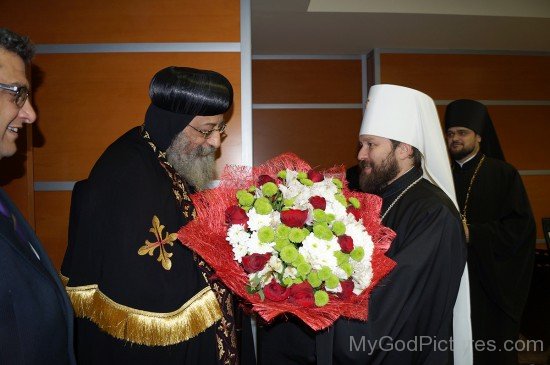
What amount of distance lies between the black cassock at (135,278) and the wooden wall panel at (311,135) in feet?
14.8

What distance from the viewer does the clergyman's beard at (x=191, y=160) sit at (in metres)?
2.03

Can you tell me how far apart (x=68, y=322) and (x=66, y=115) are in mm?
1740

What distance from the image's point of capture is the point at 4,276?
3.32 ft

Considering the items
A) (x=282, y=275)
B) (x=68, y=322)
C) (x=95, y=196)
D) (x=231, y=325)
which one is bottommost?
(x=231, y=325)

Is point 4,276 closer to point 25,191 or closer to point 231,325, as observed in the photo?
point 231,325

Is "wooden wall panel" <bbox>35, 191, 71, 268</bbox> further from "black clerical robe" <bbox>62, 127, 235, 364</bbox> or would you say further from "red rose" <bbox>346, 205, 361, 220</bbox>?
"red rose" <bbox>346, 205, 361, 220</bbox>

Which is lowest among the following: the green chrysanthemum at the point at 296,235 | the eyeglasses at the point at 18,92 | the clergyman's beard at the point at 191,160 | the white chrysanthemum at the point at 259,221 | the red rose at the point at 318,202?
the green chrysanthemum at the point at 296,235

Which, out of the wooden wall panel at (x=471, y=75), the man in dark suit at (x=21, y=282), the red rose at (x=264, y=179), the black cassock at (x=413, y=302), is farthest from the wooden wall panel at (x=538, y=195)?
the man in dark suit at (x=21, y=282)

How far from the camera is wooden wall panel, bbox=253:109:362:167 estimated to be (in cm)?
626

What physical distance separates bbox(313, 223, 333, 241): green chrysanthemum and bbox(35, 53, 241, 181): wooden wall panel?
143cm

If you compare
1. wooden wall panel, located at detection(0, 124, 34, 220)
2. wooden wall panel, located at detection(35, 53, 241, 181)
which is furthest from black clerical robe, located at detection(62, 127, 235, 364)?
wooden wall panel, located at detection(0, 124, 34, 220)

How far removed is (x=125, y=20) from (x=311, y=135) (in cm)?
394

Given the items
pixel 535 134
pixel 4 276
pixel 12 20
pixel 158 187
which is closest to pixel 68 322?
pixel 4 276

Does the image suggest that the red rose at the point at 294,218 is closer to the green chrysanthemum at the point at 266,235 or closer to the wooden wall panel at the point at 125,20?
the green chrysanthemum at the point at 266,235
